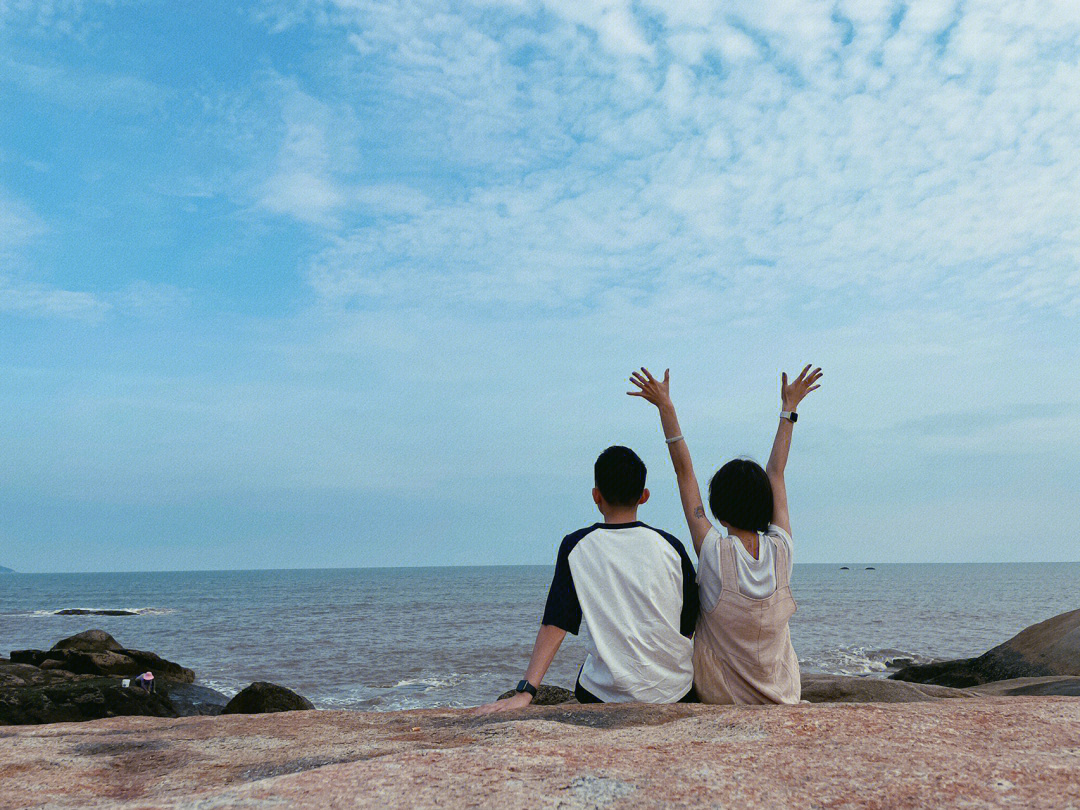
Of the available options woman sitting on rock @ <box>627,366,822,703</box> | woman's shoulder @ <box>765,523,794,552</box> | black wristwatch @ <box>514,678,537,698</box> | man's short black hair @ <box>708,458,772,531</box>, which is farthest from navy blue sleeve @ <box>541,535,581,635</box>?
woman's shoulder @ <box>765,523,794,552</box>

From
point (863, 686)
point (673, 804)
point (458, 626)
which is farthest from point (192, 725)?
point (458, 626)

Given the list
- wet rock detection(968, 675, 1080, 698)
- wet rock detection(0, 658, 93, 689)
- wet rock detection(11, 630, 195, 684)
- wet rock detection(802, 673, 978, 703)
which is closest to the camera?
wet rock detection(802, 673, 978, 703)

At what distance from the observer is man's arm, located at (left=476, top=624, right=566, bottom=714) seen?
357 cm

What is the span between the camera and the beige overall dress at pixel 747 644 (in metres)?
3.69

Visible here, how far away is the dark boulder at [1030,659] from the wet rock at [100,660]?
14682mm

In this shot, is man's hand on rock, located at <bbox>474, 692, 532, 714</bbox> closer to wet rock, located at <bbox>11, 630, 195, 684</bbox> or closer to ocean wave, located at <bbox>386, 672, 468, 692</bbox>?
ocean wave, located at <bbox>386, 672, 468, 692</bbox>

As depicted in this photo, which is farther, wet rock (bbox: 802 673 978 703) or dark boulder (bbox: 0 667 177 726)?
dark boulder (bbox: 0 667 177 726)

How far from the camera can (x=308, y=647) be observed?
2586 cm

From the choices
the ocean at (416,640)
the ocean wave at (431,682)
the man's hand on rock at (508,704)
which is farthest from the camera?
the ocean at (416,640)

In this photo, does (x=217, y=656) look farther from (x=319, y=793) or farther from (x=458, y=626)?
(x=319, y=793)

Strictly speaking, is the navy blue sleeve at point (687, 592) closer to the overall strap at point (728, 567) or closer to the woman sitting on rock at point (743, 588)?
the woman sitting on rock at point (743, 588)

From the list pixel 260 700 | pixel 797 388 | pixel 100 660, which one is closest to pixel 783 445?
pixel 797 388

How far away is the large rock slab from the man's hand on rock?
3.5 inches

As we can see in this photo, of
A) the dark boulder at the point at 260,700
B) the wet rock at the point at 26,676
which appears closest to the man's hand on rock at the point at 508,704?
the dark boulder at the point at 260,700
